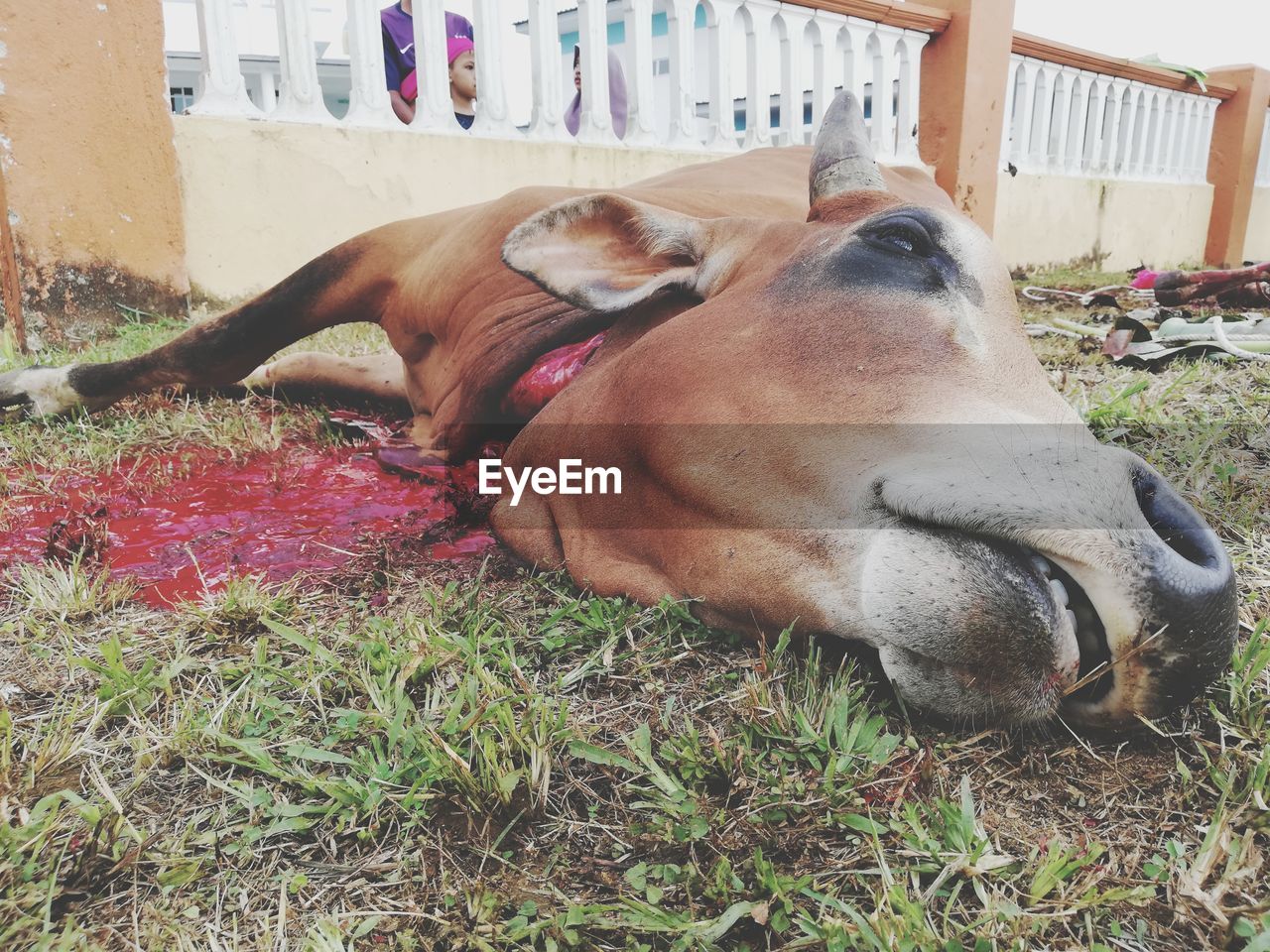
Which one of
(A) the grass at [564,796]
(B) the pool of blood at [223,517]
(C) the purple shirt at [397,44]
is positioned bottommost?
(B) the pool of blood at [223,517]

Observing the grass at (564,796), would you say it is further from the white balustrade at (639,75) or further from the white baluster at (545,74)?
the white balustrade at (639,75)

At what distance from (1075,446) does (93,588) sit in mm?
1762

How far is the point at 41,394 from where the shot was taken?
10.5ft

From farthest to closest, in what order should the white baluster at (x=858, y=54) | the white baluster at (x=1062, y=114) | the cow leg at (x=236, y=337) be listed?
the white baluster at (x=1062, y=114) < the white baluster at (x=858, y=54) < the cow leg at (x=236, y=337)

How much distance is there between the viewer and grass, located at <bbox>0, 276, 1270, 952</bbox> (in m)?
1.04

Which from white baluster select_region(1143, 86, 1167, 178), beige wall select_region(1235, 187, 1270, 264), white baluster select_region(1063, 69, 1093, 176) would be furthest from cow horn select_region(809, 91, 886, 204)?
beige wall select_region(1235, 187, 1270, 264)

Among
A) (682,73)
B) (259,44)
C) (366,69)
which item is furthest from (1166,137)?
(259,44)

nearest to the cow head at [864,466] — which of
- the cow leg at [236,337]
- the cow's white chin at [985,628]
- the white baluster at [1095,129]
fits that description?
the cow's white chin at [985,628]

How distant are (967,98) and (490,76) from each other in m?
4.04

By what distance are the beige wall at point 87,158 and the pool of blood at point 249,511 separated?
6.91 ft

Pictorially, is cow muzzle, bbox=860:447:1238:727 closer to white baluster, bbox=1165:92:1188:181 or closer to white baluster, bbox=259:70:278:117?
white baluster, bbox=259:70:278:117

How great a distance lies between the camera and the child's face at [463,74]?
21.1ft

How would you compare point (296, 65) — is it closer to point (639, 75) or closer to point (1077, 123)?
Result: point (639, 75)

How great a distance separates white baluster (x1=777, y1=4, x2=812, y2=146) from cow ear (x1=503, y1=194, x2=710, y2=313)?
531 centimetres
